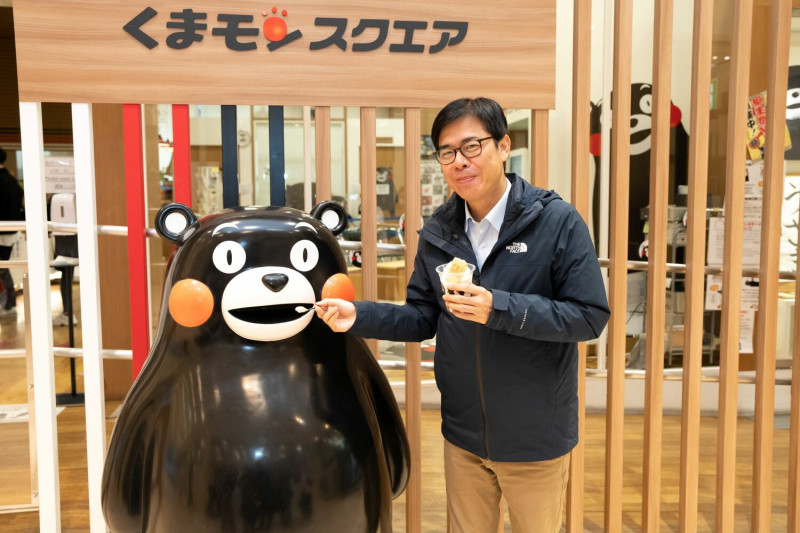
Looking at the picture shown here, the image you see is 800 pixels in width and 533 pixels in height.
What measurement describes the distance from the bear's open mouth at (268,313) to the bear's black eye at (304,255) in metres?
0.10

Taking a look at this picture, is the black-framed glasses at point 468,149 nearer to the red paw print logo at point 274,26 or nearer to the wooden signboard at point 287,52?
the wooden signboard at point 287,52

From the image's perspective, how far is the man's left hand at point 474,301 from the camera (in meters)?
1.39

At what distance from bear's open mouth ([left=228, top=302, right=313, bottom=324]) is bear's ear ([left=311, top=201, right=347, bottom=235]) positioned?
Answer: 1.05 feet

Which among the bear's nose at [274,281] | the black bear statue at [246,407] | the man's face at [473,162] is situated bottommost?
the black bear statue at [246,407]

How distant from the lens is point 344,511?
1.57 meters

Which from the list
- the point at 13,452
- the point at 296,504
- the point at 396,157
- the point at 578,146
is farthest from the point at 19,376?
the point at 578,146

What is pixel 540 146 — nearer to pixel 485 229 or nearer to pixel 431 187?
pixel 485 229

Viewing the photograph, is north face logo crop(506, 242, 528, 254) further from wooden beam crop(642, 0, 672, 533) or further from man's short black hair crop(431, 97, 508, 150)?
wooden beam crop(642, 0, 672, 533)

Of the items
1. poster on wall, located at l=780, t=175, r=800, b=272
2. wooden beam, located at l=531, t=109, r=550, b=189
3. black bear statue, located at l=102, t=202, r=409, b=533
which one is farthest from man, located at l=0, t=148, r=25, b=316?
poster on wall, located at l=780, t=175, r=800, b=272

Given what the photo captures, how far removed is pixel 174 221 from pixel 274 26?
2.22 ft

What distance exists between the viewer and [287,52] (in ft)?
6.48

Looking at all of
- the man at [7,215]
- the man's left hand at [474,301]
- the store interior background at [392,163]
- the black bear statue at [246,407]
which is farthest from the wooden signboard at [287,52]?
the man at [7,215]

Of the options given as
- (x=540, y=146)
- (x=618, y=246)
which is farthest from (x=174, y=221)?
(x=618, y=246)

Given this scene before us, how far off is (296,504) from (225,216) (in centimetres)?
72
